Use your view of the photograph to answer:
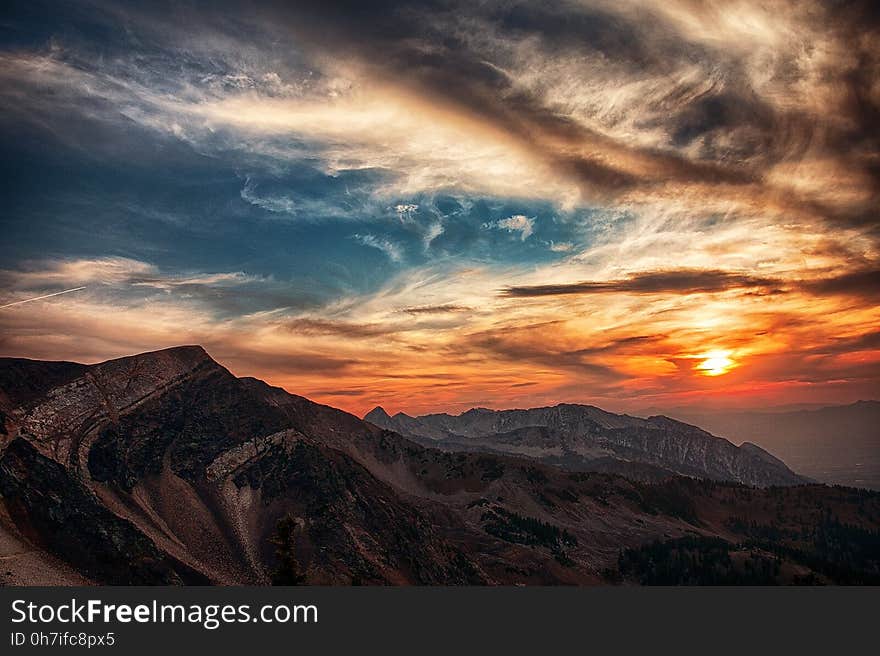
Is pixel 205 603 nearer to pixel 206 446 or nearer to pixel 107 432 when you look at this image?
pixel 107 432

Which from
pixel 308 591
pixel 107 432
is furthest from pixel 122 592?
pixel 107 432

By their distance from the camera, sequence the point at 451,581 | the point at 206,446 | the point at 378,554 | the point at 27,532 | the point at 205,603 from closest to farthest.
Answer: the point at 205,603 → the point at 27,532 → the point at 378,554 → the point at 451,581 → the point at 206,446

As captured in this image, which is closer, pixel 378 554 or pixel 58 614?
pixel 58 614

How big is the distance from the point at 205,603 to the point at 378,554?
5408 inches

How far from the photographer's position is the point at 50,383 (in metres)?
172

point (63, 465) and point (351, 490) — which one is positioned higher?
point (63, 465)

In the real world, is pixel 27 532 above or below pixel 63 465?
below

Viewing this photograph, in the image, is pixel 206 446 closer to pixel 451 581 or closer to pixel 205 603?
pixel 451 581

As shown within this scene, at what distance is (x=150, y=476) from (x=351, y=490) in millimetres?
64259

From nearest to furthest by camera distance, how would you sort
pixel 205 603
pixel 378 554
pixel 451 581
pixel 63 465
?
pixel 205 603, pixel 63 465, pixel 378 554, pixel 451 581

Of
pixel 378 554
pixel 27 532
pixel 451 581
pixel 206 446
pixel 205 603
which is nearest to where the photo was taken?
pixel 205 603

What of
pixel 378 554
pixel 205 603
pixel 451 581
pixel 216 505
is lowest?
pixel 451 581

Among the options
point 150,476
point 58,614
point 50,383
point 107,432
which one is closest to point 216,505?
point 150,476

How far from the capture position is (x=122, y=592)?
39.2 m
